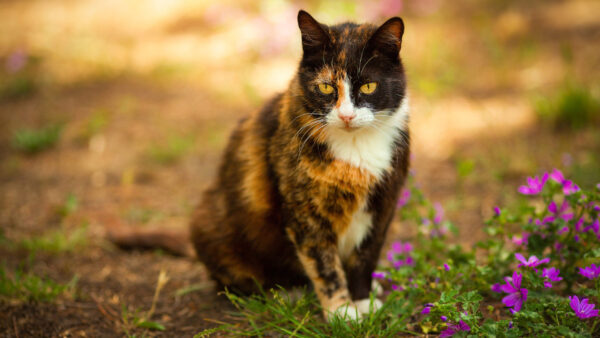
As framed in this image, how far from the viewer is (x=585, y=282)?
214 centimetres

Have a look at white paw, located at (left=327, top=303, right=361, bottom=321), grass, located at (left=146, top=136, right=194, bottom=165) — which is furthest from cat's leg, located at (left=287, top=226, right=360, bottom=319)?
grass, located at (left=146, top=136, right=194, bottom=165)

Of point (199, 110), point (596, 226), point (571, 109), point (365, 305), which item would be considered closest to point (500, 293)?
point (596, 226)

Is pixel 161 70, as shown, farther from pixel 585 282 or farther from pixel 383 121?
pixel 585 282

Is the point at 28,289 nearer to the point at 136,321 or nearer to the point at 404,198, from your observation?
the point at 136,321

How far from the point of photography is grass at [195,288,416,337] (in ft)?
6.22

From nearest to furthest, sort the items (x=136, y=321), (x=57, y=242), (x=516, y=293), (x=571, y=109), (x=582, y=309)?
1. (x=582, y=309)
2. (x=516, y=293)
3. (x=136, y=321)
4. (x=57, y=242)
5. (x=571, y=109)

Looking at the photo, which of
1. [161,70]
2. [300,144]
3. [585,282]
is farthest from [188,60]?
[585,282]

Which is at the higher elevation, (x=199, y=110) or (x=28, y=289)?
(x=199, y=110)

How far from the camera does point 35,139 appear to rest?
425cm

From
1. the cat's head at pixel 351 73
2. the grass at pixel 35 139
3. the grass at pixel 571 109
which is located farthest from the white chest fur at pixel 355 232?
the grass at pixel 35 139

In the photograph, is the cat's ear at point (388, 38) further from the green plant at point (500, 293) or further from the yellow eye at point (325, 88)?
the green plant at point (500, 293)

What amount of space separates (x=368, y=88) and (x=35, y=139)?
11.6 ft

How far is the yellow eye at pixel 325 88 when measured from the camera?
6.51 ft

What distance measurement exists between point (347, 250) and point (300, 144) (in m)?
0.60
